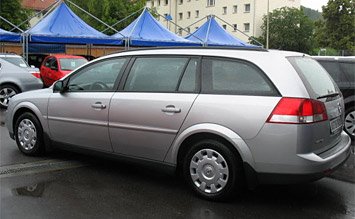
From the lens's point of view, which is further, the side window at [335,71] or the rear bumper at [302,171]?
the side window at [335,71]

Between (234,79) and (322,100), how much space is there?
0.90 meters

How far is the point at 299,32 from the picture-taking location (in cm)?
5725

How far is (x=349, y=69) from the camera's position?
8.57 m

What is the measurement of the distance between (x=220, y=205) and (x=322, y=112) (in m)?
1.35

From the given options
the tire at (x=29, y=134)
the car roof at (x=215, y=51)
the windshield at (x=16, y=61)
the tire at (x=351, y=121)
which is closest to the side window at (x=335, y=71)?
the tire at (x=351, y=121)

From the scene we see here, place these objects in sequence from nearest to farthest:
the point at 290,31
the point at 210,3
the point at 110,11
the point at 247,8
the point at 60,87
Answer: the point at 60,87 → the point at 110,11 → the point at 290,31 → the point at 247,8 → the point at 210,3

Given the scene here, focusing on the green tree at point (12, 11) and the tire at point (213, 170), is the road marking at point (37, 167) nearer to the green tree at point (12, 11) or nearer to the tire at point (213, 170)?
the tire at point (213, 170)

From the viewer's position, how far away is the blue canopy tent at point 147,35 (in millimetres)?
21922

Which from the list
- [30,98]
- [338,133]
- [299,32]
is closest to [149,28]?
[30,98]

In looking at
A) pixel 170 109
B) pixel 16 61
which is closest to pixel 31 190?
pixel 170 109

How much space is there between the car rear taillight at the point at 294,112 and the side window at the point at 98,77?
2009mm

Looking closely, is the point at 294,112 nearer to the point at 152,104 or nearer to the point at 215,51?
the point at 215,51

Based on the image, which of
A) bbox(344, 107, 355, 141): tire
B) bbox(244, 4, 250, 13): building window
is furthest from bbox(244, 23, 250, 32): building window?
bbox(344, 107, 355, 141): tire

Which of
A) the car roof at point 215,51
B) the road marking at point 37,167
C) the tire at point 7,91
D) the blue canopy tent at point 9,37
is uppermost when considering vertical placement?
the blue canopy tent at point 9,37
